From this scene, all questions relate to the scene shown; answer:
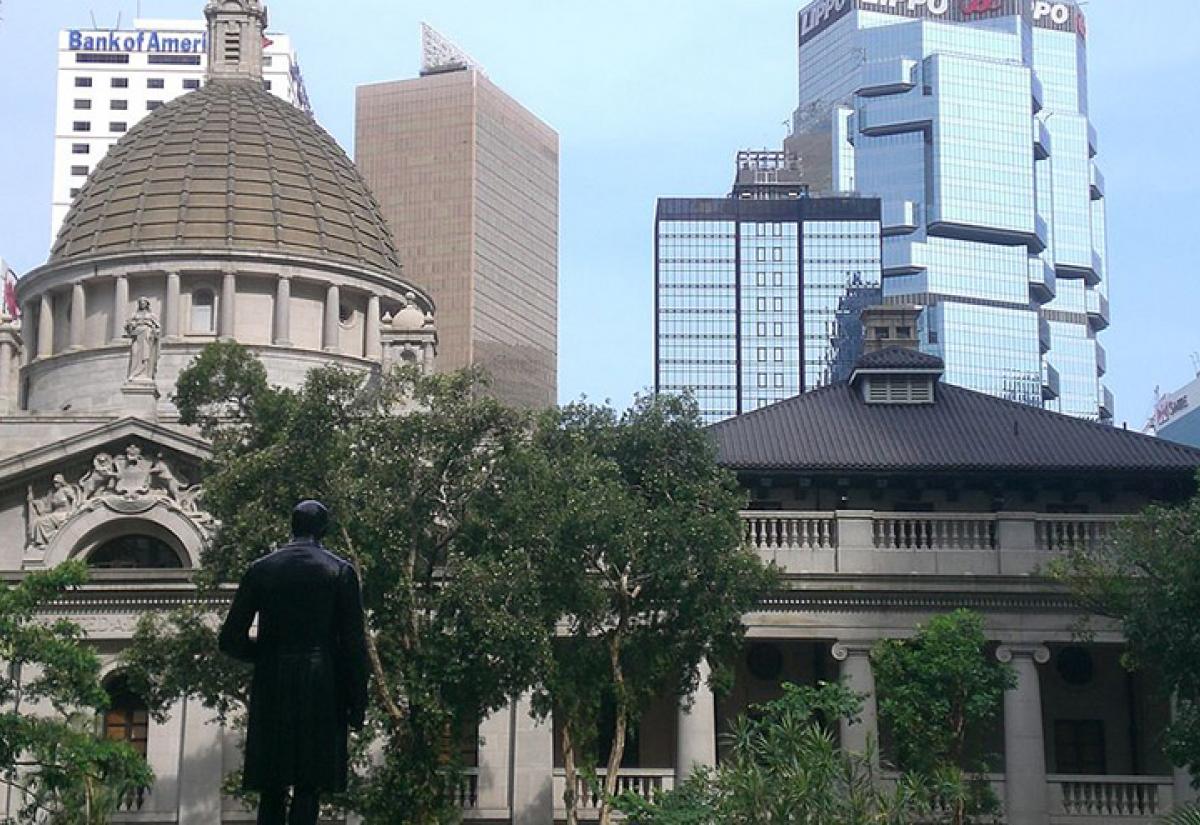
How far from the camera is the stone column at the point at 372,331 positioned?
246ft

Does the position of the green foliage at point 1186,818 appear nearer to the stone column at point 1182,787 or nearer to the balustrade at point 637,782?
the stone column at point 1182,787

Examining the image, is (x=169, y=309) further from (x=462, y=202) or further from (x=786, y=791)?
(x=462, y=202)

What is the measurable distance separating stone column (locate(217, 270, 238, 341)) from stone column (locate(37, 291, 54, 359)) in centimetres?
623

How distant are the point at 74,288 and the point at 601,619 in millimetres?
35720

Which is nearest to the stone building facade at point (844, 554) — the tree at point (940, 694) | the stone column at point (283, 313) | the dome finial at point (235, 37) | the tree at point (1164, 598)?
the tree at point (940, 694)

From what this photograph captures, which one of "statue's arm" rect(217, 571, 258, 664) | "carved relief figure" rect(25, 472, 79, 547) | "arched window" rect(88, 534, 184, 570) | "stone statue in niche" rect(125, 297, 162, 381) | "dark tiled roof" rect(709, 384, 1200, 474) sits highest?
"stone statue in niche" rect(125, 297, 162, 381)

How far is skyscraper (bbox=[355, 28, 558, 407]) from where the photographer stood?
592 ft

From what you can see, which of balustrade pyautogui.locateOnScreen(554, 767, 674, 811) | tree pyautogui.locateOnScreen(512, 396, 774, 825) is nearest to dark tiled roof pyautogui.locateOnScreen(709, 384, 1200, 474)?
balustrade pyautogui.locateOnScreen(554, 767, 674, 811)

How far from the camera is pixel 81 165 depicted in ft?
640

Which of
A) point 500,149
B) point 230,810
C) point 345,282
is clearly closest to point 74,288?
point 345,282

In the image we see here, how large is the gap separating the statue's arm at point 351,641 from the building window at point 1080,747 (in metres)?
Result: 38.9

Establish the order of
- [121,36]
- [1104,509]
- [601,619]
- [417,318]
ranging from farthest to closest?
[121,36]
[417,318]
[1104,509]
[601,619]

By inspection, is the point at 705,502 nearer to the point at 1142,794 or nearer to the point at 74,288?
the point at 1142,794

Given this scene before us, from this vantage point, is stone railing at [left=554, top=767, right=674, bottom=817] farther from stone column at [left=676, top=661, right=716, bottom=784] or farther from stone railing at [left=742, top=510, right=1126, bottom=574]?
stone railing at [left=742, top=510, right=1126, bottom=574]
